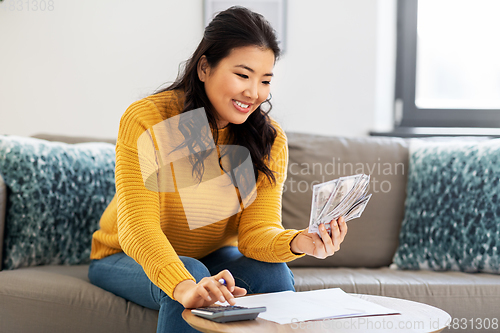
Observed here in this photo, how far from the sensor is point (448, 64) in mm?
2402

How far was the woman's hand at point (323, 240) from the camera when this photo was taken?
0.93 meters

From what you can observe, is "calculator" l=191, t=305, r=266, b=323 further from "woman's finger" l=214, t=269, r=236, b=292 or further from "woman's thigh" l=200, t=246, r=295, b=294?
"woman's thigh" l=200, t=246, r=295, b=294

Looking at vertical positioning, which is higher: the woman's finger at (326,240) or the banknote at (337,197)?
the banknote at (337,197)

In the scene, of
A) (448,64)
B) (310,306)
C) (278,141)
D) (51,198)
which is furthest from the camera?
(448,64)

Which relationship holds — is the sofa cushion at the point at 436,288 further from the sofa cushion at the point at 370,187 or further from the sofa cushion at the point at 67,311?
the sofa cushion at the point at 67,311

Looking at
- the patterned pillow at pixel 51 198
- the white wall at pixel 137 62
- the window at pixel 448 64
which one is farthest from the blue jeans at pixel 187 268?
the window at pixel 448 64

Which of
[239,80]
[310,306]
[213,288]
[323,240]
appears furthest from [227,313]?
[239,80]

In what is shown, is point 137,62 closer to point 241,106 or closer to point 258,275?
point 241,106

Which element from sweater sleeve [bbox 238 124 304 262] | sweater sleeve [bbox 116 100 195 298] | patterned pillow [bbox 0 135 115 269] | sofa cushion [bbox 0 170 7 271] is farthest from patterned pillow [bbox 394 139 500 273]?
sofa cushion [bbox 0 170 7 271]

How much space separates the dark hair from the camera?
3.60 feet

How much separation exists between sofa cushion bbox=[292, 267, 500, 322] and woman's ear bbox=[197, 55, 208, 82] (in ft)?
2.27

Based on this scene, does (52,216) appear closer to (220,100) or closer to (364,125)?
(220,100)

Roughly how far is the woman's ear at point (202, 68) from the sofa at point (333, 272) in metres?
0.65

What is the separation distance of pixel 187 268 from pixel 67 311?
0.47m
